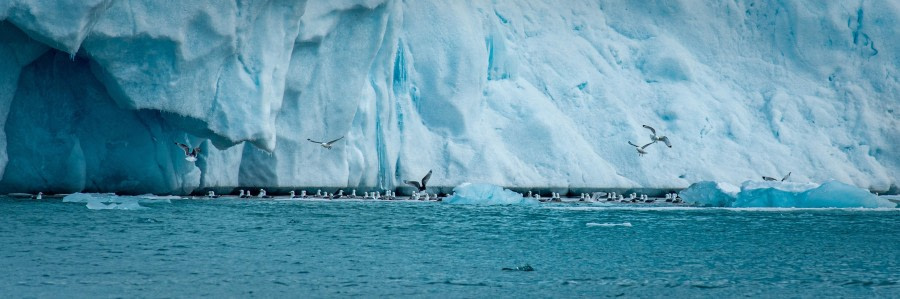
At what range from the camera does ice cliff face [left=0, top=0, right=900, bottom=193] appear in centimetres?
2202

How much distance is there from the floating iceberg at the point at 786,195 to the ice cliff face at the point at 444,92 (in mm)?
5734

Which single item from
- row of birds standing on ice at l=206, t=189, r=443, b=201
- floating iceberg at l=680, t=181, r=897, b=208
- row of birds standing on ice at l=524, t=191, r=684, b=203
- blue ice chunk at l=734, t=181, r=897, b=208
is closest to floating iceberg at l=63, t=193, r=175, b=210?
row of birds standing on ice at l=206, t=189, r=443, b=201

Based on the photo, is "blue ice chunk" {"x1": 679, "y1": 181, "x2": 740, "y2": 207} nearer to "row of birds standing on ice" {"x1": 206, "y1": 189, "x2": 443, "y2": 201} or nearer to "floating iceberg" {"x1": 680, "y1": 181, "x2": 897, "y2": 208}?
"floating iceberg" {"x1": 680, "y1": 181, "x2": 897, "y2": 208}

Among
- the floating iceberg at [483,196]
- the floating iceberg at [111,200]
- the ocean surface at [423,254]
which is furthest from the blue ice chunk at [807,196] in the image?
the floating iceberg at [111,200]

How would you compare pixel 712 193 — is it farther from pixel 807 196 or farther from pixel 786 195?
pixel 807 196

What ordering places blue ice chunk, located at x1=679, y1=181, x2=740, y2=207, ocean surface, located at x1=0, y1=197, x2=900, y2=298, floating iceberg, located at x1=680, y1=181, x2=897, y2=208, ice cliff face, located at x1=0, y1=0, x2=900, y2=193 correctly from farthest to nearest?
blue ice chunk, located at x1=679, y1=181, x2=740, y2=207 < floating iceberg, located at x1=680, y1=181, x2=897, y2=208 < ice cliff face, located at x1=0, y1=0, x2=900, y2=193 < ocean surface, located at x1=0, y1=197, x2=900, y2=298

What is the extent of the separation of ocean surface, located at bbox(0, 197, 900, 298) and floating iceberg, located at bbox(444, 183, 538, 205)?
17.7ft

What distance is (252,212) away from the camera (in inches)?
870

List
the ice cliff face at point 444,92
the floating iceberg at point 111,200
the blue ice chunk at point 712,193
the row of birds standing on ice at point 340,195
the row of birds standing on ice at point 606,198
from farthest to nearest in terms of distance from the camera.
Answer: the row of birds standing on ice at point 606,198 → the blue ice chunk at point 712,193 → the row of birds standing on ice at point 340,195 → the ice cliff face at point 444,92 → the floating iceberg at point 111,200

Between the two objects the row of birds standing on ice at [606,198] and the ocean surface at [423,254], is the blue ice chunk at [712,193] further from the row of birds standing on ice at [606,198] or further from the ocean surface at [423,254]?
the ocean surface at [423,254]

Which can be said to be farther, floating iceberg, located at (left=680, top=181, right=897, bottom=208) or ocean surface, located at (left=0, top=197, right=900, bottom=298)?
floating iceberg, located at (left=680, top=181, right=897, bottom=208)

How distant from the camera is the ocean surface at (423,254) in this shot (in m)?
10.4

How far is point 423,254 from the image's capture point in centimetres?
1397

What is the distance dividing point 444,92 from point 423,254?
20.5m
